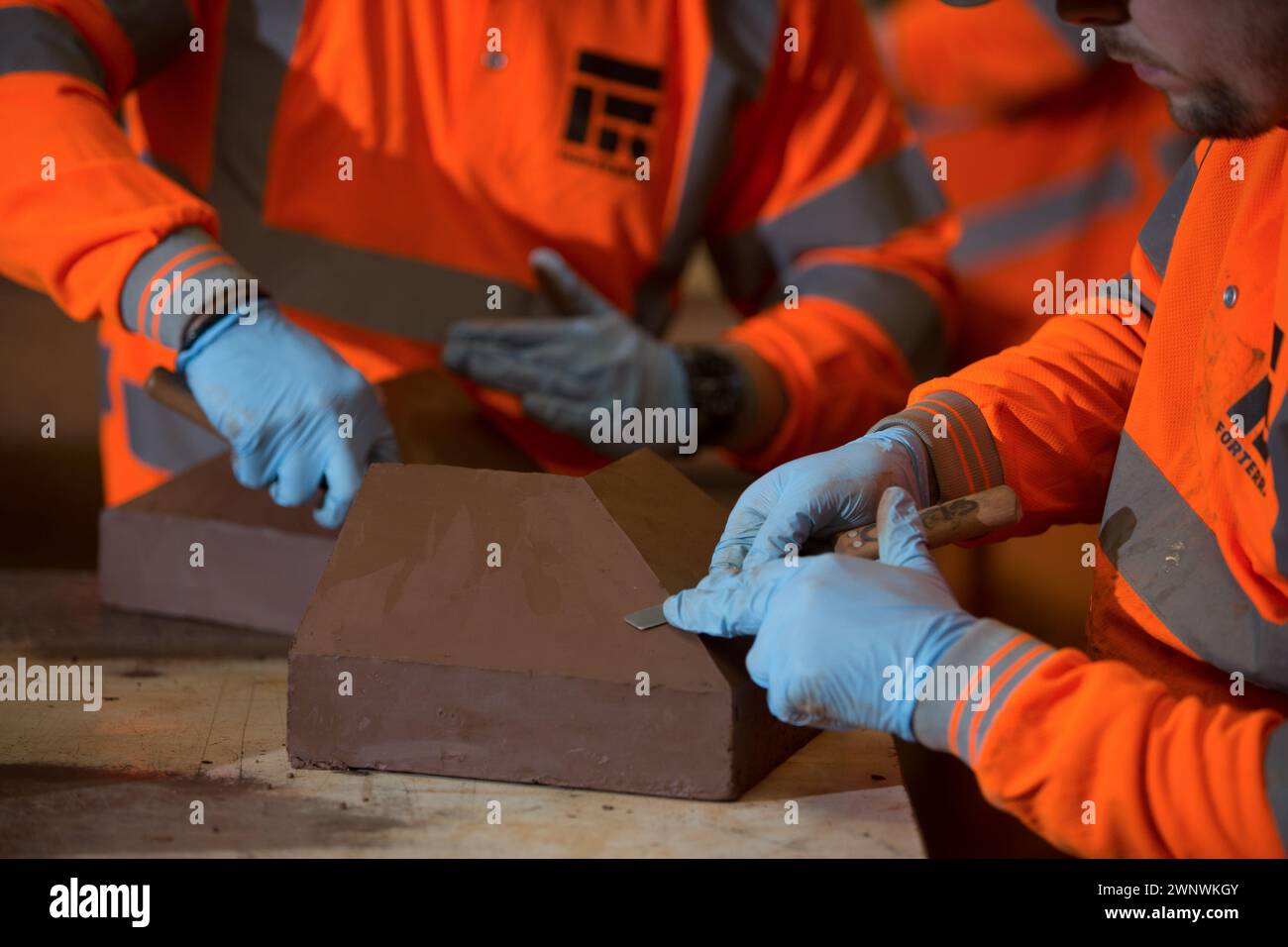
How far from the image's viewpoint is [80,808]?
1207 millimetres

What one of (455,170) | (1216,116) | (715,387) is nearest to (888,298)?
(715,387)

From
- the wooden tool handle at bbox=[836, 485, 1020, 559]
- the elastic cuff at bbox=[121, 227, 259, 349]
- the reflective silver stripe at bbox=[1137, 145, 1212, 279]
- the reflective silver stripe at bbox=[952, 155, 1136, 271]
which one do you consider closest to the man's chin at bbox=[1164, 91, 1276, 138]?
the reflective silver stripe at bbox=[1137, 145, 1212, 279]

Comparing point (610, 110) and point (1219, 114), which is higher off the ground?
point (610, 110)

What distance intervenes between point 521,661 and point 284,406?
620mm

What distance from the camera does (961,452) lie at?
140 cm

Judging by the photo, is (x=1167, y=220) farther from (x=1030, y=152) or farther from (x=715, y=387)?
(x=1030, y=152)

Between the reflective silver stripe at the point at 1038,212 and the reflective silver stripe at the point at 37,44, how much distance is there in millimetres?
1937

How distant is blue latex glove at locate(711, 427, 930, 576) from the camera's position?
131cm

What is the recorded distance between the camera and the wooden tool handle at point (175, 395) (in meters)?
1.76

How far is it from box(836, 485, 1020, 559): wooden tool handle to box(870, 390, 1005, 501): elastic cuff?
84mm

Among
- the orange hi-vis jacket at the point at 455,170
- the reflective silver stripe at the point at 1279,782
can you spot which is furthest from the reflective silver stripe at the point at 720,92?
the reflective silver stripe at the point at 1279,782

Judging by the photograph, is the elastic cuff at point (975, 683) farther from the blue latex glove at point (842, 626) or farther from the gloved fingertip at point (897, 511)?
the gloved fingertip at point (897, 511)

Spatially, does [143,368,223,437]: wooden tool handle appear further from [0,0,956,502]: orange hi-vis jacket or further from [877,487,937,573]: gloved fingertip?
[877,487,937,573]: gloved fingertip

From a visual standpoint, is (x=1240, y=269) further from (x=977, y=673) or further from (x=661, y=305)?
(x=661, y=305)
